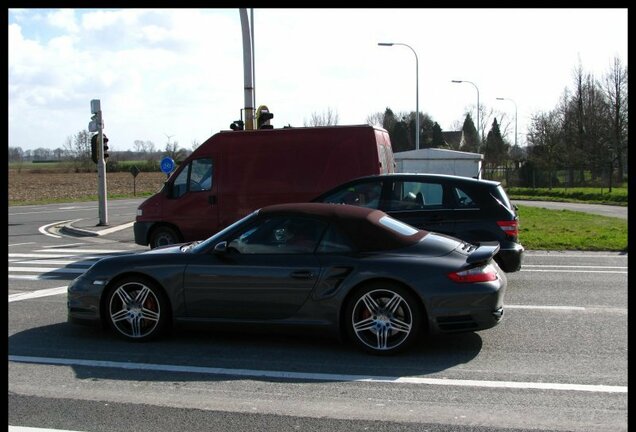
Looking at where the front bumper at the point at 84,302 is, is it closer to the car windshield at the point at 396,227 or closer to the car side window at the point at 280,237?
the car side window at the point at 280,237

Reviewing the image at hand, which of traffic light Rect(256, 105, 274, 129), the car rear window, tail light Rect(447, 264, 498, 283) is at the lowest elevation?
tail light Rect(447, 264, 498, 283)

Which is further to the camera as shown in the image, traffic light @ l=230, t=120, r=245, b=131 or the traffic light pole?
the traffic light pole

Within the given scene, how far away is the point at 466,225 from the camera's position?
917 cm

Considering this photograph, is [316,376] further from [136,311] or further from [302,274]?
[136,311]

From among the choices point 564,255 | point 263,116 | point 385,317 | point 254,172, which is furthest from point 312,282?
point 263,116

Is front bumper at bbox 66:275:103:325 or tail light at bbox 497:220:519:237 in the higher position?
tail light at bbox 497:220:519:237

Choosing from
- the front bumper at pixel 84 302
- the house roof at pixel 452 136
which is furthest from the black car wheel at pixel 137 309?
the house roof at pixel 452 136

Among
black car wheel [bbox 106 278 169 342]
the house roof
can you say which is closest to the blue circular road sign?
black car wheel [bbox 106 278 169 342]

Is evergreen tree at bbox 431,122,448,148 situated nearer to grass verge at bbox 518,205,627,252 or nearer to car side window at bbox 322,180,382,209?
grass verge at bbox 518,205,627,252

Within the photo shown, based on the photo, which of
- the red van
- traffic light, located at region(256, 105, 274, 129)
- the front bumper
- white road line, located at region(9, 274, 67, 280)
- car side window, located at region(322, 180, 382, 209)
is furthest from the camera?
traffic light, located at region(256, 105, 274, 129)

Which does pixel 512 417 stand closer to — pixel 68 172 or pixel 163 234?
pixel 163 234

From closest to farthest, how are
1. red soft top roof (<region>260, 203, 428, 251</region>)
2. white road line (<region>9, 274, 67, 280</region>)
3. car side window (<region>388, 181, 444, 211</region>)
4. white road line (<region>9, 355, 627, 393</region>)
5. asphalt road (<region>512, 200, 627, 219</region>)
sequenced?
white road line (<region>9, 355, 627, 393</region>) → red soft top roof (<region>260, 203, 428, 251</region>) → car side window (<region>388, 181, 444, 211</region>) → white road line (<region>9, 274, 67, 280</region>) → asphalt road (<region>512, 200, 627, 219</region>)

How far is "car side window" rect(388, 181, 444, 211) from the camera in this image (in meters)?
9.41

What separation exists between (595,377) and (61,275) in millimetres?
8591
